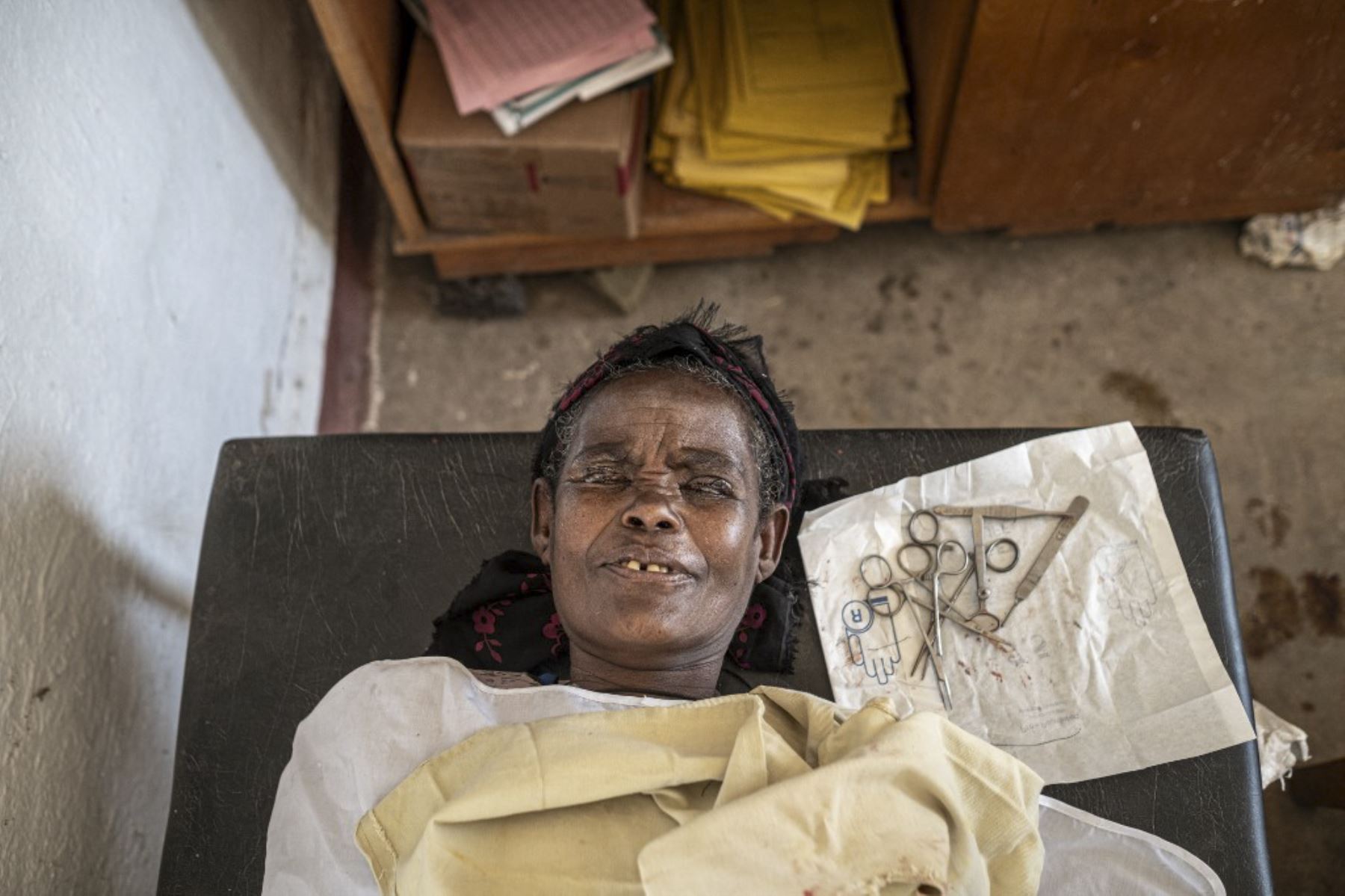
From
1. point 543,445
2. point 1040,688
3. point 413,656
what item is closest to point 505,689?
point 413,656

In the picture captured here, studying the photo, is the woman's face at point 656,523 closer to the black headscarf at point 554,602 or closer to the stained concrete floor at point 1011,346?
the black headscarf at point 554,602

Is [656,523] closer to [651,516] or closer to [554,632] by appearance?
[651,516]

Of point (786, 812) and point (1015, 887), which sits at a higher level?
point (786, 812)

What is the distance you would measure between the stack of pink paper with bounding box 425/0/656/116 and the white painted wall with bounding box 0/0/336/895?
16.3 inches

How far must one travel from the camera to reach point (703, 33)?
2.33 meters

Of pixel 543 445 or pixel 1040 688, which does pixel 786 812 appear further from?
pixel 543 445

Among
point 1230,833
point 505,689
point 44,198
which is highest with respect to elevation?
point 44,198

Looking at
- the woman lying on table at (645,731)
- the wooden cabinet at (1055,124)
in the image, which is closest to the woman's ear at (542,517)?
the woman lying on table at (645,731)

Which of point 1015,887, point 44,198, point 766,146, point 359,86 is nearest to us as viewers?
point 1015,887

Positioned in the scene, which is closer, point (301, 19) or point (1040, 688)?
point (1040, 688)

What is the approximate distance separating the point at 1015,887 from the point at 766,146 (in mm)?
1565

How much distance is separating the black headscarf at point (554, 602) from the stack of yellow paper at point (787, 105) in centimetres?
86

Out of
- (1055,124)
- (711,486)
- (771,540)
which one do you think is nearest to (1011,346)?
(1055,124)

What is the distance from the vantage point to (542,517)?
1499mm
